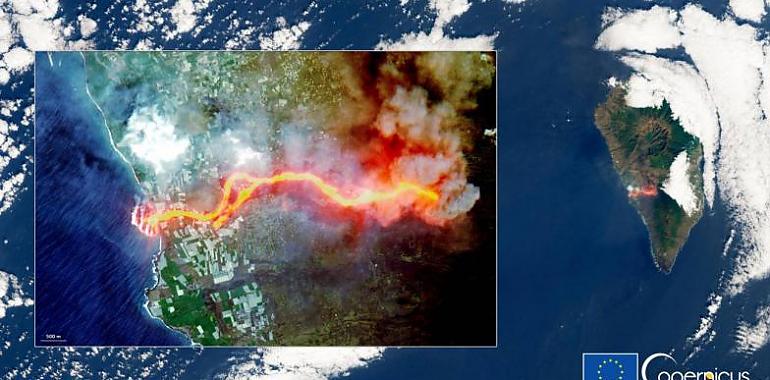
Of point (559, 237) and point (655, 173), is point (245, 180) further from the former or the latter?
point (655, 173)

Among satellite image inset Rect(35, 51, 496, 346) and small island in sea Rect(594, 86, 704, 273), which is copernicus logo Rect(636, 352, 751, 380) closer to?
small island in sea Rect(594, 86, 704, 273)

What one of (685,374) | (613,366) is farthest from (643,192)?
(685,374)

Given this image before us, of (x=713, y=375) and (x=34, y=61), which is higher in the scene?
(x=34, y=61)

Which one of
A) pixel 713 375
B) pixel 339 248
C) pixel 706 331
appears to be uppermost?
pixel 339 248

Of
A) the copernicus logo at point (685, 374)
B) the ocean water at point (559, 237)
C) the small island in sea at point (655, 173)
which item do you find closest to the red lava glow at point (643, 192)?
the small island in sea at point (655, 173)

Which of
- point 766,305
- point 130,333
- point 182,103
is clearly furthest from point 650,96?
point 130,333

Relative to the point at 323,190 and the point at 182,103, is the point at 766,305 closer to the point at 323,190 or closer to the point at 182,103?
the point at 323,190
